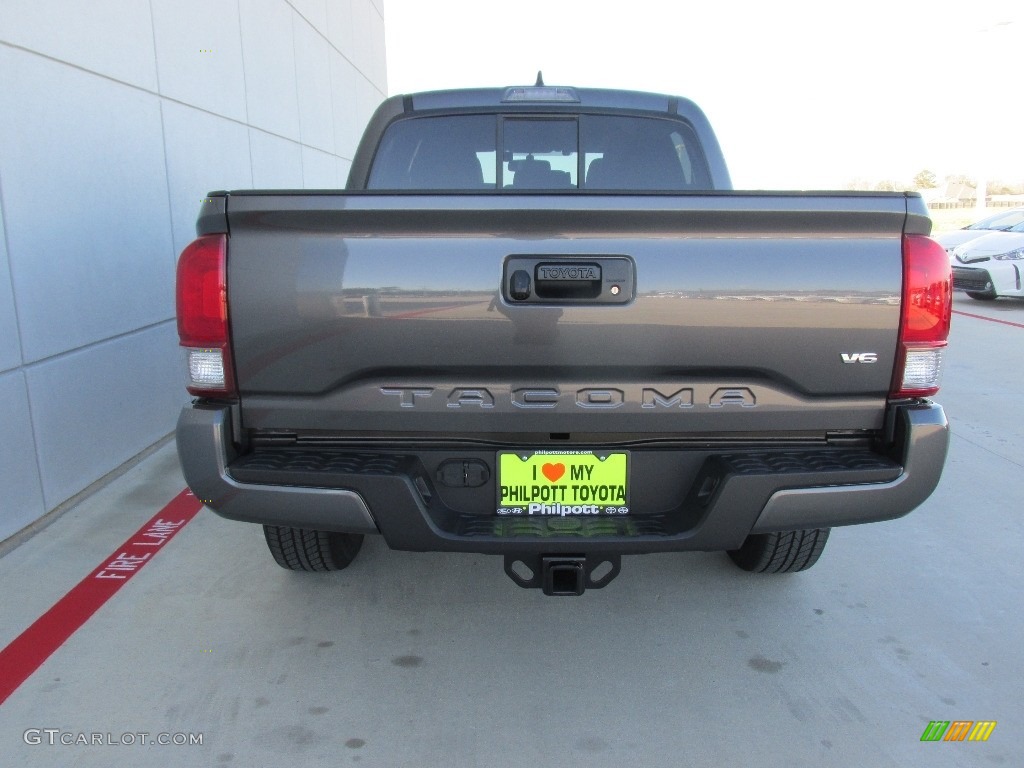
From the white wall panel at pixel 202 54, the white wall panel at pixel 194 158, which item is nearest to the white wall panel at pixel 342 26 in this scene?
the white wall panel at pixel 202 54

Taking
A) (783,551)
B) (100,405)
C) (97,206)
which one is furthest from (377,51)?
(783,551)

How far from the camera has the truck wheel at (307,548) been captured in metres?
2.90

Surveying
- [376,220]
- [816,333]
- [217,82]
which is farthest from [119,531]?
[217,82]

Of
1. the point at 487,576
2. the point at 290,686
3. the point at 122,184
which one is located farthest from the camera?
the point at 122,184

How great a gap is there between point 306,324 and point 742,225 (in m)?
1.21

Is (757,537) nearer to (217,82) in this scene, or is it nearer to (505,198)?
(505,198)

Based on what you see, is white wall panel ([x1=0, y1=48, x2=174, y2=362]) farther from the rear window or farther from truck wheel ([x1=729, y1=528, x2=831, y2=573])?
truck wheel ([x1=729, y1=528, x2=831, y2=573])

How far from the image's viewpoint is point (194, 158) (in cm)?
562

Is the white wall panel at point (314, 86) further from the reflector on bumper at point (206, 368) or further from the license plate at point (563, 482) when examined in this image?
the license plate at point (563, 482)

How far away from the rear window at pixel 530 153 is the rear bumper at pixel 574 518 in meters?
1.71

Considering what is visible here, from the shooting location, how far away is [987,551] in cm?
342

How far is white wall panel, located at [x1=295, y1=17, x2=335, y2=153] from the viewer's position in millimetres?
9078

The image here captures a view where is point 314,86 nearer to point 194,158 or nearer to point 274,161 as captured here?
point 274,161

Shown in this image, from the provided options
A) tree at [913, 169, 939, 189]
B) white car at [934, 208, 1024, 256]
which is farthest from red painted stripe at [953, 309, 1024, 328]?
tree at [913, 169, 939, 189]
